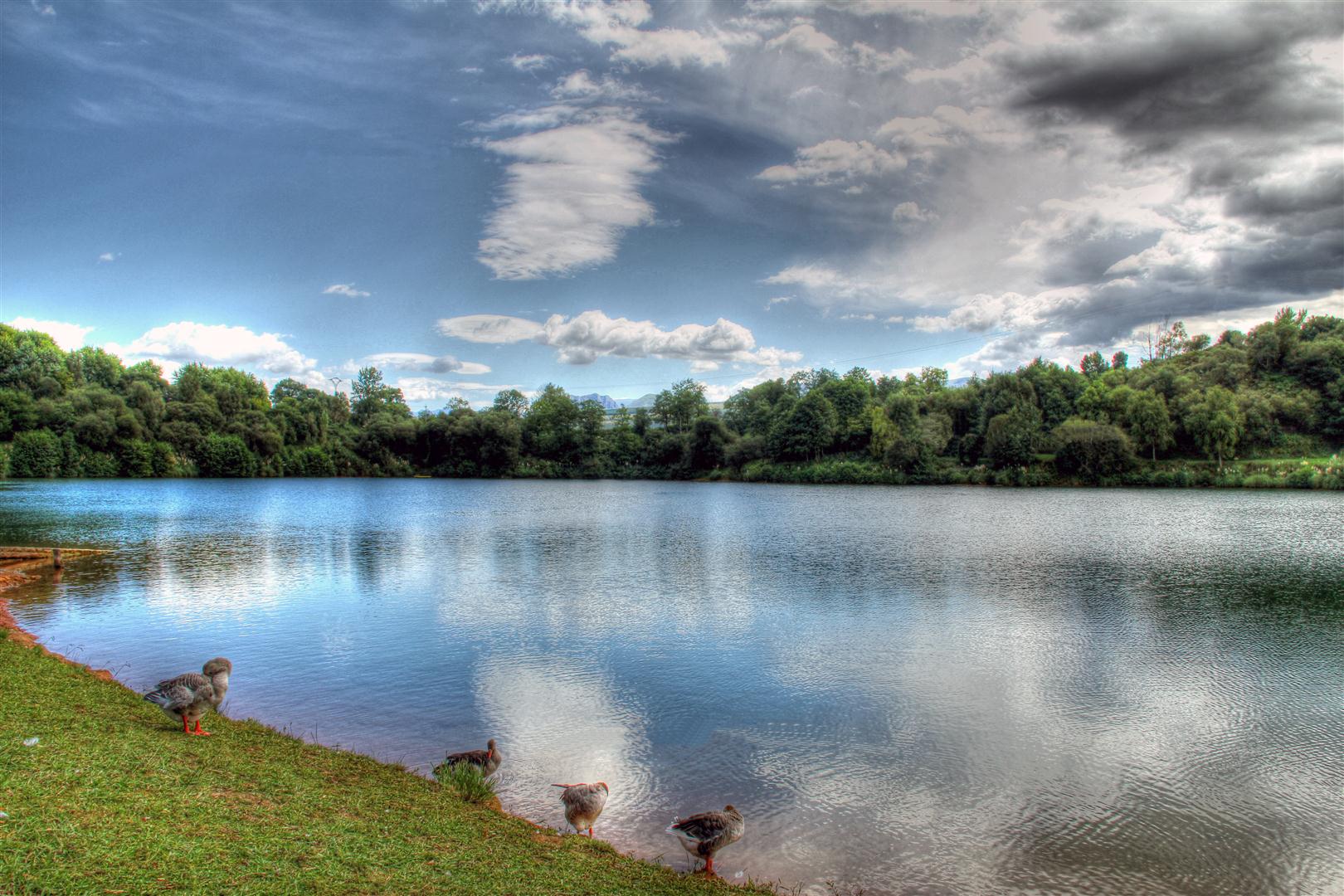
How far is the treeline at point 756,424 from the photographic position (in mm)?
88750

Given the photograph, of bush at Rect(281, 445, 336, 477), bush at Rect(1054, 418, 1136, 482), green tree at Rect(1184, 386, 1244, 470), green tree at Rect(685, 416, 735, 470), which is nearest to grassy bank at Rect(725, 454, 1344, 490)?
bush at Rect(1054, 418, 1136, 482)

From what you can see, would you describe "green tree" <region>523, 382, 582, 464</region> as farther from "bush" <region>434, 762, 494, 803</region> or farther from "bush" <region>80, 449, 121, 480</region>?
"bush" <region>434, 762, 494, 803</region>

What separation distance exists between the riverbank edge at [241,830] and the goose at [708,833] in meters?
0.33

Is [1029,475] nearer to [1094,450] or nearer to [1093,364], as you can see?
[1094,450]

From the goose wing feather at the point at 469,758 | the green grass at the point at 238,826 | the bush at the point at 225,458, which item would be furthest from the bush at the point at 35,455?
the goose wing feather at the point at 469,758

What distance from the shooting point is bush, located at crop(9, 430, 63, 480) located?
90750mm

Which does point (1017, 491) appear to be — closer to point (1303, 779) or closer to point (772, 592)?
point (772, 592)

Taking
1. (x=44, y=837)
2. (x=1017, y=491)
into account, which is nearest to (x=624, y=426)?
(x=1017, y=491)

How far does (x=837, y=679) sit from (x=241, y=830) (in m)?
11.7

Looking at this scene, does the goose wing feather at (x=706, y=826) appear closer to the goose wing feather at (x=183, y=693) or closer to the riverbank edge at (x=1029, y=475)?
the goose wing feather at (x=183, y=693)

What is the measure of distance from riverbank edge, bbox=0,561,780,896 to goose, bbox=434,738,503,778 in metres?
0.44

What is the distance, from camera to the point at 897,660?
16656 millimetres

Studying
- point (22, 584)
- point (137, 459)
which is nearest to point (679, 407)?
point (137, 459)

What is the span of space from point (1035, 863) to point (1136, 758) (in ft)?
14.4
